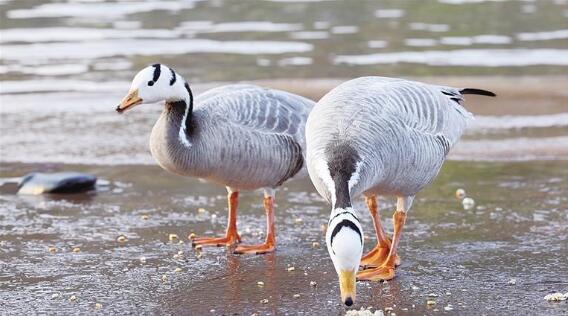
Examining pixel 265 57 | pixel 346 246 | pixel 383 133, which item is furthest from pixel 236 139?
pixel 265 57

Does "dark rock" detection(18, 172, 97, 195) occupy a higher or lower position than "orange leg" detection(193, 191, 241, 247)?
lower

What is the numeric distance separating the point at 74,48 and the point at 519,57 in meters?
8.17

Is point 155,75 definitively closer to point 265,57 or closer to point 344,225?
point 344,225

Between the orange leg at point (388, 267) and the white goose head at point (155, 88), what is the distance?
182cm

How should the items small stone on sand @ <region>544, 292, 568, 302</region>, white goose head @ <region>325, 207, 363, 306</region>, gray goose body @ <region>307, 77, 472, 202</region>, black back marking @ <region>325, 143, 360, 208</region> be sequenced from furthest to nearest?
1. small stone on sand @ <region>544, 292, 568, 302</region>
2. gray goose body @ <region>307, 77, 472, 202</region>
3. black back marking @ <region>325, 143, 360, 208</region>
4. white goose head @ <region>325, 207, 363, 306</region>

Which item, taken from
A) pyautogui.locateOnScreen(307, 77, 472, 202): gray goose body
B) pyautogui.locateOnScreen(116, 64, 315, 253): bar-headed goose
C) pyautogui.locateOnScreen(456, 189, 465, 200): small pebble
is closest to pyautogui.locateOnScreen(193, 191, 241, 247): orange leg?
pyautogui.locateOnScreen(116, 64, 315, 253): bar-headed goose

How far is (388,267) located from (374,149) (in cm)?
111

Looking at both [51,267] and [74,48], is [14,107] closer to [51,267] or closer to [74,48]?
[74,48]

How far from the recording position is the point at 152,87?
762cm

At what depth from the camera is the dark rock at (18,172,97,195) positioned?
10.0 metres

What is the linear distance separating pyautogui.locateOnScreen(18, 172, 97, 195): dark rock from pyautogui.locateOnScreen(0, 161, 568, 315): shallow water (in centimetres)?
14

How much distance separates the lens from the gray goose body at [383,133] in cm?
641

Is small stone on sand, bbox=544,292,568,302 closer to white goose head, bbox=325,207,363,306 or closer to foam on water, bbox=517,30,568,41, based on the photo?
white goose head, bbox=325,207,363,306

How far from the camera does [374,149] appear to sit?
6.57 meters
